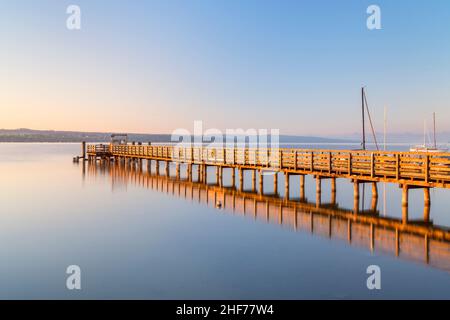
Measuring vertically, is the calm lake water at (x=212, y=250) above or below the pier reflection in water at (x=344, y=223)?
below

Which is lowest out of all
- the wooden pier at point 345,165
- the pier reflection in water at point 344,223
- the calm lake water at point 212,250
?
the calm lake water at point 212,250

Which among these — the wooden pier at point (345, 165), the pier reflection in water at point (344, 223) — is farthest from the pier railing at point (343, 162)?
the pier reflection in water at point (344, 223)

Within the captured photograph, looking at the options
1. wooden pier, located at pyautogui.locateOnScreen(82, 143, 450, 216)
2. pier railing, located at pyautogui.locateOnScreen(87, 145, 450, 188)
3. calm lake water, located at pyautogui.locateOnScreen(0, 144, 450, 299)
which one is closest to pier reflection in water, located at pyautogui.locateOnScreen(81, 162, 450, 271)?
calm lake water, located at pyautogui.locateOnScreen(0, 144, 450, 299)

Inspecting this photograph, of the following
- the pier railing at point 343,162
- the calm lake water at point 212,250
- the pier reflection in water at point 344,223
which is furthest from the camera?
the pier railing at point 343,162

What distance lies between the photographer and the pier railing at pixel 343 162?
18.3 meters

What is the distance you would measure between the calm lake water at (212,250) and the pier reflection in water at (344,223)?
6 cm

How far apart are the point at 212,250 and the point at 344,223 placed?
20.0 feet

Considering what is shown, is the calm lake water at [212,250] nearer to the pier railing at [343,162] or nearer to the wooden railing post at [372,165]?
the pier railing at [343,162]

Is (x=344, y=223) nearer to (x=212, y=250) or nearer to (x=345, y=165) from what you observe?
(x=212, y=250)

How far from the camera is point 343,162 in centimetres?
2325

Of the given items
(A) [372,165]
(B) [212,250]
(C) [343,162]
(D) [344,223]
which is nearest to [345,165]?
(C) [343,162]
